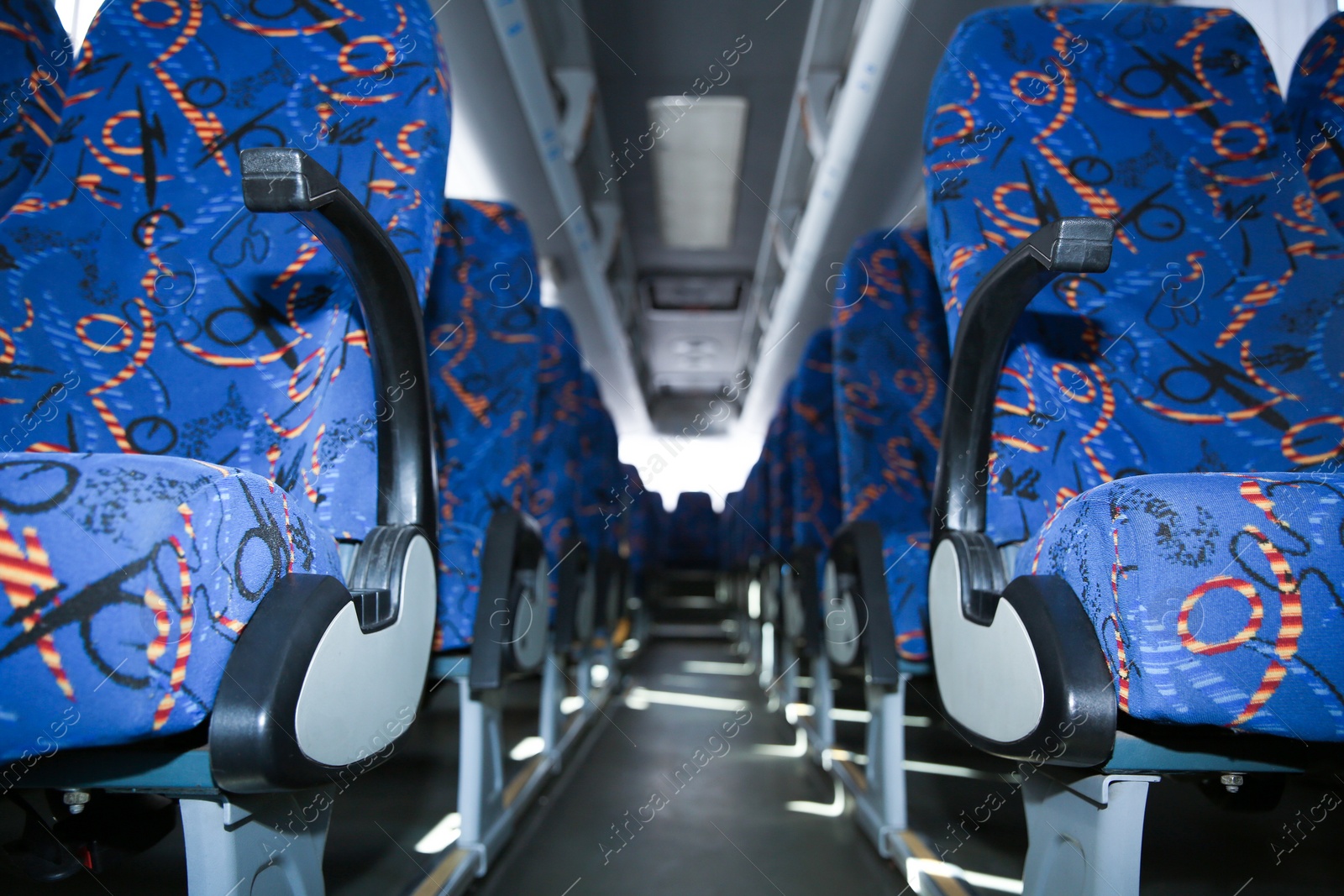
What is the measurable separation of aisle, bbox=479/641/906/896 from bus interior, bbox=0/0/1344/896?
1 centimetres

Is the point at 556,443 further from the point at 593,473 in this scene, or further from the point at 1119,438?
the point at 1119,438

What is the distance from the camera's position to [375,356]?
74 centimetres

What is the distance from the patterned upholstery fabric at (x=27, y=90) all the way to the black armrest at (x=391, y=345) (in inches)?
26.6

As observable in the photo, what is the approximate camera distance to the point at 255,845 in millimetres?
596

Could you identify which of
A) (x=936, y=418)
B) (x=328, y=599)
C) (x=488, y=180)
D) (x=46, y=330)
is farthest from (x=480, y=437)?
(x=488, y=180)

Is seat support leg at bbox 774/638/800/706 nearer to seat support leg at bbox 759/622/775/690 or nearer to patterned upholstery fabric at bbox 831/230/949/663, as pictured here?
seat support leg at bbox 759/622/775/690

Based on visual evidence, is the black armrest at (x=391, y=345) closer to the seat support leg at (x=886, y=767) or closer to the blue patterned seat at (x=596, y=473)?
the seat support leg at (x=886, y=767)

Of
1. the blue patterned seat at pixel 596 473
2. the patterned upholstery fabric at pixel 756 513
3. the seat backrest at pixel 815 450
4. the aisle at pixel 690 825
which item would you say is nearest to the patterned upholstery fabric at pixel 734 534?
the patterned upholstery fabric at pixel 756 513

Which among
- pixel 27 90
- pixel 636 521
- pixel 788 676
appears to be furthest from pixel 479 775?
pixel 636 521

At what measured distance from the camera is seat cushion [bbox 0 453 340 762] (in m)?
0.36

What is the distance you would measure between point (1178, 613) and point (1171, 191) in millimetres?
777

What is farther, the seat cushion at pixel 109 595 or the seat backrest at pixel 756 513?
the seat backrest at pixel 756 513

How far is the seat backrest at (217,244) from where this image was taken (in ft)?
2.71

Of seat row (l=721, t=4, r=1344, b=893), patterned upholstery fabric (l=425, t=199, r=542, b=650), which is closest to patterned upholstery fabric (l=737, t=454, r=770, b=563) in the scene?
seat row (l=721, t=4, r=1344, b=893)
